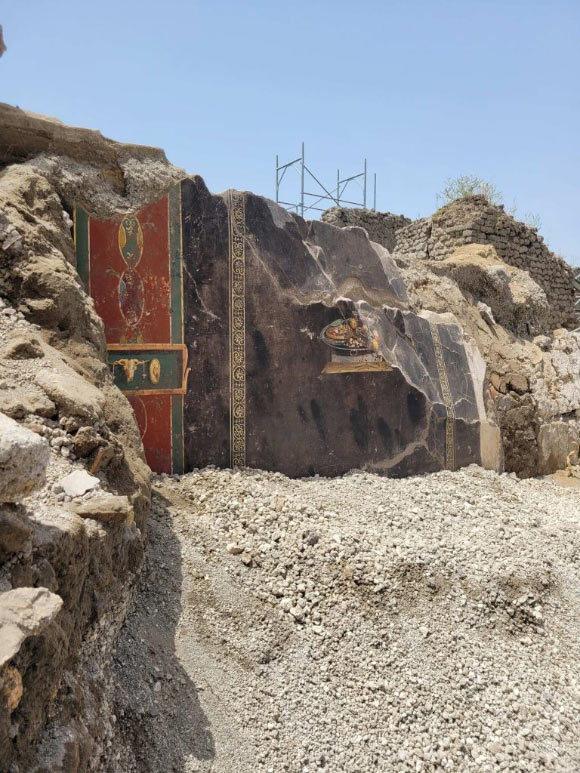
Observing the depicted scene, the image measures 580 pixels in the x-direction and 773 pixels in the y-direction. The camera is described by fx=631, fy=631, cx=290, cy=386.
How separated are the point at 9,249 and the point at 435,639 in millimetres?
3562

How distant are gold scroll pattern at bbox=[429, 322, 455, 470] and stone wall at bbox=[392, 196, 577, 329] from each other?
8.80 ft

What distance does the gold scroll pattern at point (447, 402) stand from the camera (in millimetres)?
6633

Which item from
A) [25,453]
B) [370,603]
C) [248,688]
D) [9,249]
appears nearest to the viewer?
[25,453]

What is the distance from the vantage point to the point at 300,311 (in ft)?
19.2

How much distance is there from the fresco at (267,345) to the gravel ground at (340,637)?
47 centimetres

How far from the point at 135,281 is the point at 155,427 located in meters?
1.16

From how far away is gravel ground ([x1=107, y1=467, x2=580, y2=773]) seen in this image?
10.1 feet

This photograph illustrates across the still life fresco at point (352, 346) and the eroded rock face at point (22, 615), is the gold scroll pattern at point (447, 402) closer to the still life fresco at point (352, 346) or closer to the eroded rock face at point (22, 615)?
the still life fresco at point (352, 346)

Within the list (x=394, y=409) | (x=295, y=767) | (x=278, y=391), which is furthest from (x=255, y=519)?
(x=394, y=409)

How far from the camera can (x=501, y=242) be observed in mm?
9039

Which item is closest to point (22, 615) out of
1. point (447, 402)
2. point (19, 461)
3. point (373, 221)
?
point (19, 461)

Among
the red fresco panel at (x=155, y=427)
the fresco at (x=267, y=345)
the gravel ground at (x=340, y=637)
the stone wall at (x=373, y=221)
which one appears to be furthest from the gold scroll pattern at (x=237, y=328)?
the stone wall at (x=373, y=221)

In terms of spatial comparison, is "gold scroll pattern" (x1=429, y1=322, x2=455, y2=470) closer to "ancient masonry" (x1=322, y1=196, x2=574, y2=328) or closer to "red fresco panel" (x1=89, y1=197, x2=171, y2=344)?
"ancient masonry" (x1=322, y1=196, x2=574, y2=328)

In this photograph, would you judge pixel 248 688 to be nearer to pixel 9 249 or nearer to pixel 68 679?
pixel 68 679
